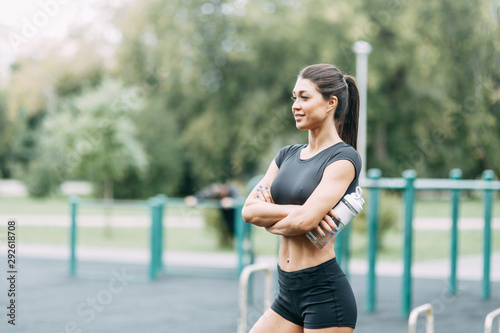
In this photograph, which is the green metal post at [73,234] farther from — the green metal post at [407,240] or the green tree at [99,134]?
the green metal post at [407,240]

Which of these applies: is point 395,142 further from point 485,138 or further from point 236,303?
point 236,303

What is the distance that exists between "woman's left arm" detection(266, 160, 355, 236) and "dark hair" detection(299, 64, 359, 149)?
24cm

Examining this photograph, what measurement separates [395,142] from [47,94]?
18.9m

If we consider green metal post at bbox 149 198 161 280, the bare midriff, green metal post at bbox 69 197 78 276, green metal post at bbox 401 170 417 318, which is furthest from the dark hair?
green metal post at bbox 69 197 78 276

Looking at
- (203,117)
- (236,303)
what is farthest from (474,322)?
(203,117)

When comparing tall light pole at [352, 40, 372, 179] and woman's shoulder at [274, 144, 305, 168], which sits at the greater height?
tall light pole at [352, 40, 372, 179]

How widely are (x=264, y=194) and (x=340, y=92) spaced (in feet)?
1.80

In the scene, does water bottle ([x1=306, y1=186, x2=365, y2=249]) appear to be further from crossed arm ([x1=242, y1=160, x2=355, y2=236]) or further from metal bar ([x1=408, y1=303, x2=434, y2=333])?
metal bar ([x1=408, y1=303, x2=434, y2=333])

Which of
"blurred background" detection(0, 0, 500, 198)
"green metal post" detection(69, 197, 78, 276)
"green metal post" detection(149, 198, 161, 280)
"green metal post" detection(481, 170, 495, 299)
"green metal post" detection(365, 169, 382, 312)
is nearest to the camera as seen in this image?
"green metal post" detection(365, 169, 382, 312)

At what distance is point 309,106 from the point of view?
258cm

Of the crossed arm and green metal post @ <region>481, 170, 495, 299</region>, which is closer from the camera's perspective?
the crossed arm

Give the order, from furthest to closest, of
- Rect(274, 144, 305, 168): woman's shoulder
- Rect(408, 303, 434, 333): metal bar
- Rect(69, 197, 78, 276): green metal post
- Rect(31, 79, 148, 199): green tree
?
Rect(31, 79, 148, 199): green tree
Rect(69, 197, 78, 276): green metal post
Rect(408, 303, 434, 333): metal bar
Rect(274, 144, 305, 168): woman's shoulder

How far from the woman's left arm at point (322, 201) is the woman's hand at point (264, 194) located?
0.79ft

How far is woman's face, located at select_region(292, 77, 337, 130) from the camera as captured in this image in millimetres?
2578
